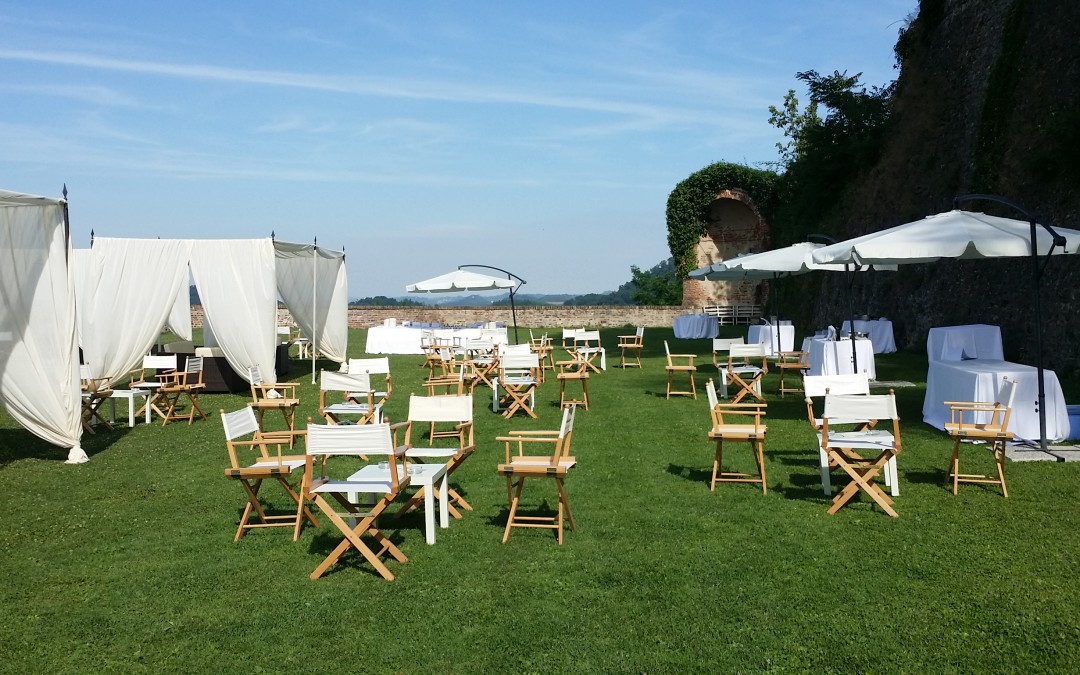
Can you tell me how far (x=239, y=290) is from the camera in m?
13.1

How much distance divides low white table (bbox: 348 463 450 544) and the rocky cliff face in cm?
993

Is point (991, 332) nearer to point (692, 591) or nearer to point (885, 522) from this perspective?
point (885, 522)

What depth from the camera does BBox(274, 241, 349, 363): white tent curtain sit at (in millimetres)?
15367

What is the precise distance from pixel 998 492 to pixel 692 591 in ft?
10.2

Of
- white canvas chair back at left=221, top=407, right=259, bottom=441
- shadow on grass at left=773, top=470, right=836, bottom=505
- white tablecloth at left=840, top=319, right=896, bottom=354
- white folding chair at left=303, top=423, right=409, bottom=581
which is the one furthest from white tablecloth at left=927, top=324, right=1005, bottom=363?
white canvas chair back at left=221, top=407, right=259, bottom=441

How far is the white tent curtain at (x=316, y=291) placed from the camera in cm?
1537

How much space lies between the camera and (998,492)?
250 inches

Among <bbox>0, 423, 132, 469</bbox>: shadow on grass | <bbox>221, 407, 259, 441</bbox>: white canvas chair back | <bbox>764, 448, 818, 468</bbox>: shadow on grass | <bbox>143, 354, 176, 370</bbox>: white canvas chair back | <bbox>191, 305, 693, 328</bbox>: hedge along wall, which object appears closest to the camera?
<bbox>221, 407, 259, 441</bbox>: white canvas chair back

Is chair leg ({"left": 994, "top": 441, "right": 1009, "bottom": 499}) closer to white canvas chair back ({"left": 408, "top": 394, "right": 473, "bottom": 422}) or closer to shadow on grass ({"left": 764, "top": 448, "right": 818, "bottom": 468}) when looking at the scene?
shadow on grass ({"left": 764, "top": 448, "right": 818, "bottom": 468})

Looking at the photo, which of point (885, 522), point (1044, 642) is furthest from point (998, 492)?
point (1044, 642)

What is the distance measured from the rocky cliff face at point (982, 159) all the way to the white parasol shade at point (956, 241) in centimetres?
402

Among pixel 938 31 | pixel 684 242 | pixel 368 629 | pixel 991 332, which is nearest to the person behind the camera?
pixel 368 629

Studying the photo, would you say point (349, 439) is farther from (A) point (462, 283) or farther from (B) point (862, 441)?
(A) point (462, 283)

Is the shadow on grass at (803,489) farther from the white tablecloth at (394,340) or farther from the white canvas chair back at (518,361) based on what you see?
the white tablecloth at (394,340)
